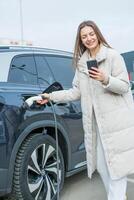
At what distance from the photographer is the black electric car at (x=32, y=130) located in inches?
159

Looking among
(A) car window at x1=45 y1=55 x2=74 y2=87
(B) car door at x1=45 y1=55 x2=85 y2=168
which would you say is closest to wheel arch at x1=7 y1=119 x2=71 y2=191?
(B) car door at x1=45 y1=55 x2=85 y2=168

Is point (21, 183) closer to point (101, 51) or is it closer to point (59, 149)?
point (59, 149)

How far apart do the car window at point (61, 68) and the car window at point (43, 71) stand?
10 centimetres

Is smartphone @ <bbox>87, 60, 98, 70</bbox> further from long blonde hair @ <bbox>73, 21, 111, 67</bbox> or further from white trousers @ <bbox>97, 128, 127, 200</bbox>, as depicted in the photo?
white trousers @ <bbox>97, 128, 127, 200</bbox>

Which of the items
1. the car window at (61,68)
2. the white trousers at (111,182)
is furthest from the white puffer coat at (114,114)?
the car window at (61,68)

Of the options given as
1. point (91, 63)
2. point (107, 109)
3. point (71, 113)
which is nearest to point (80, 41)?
point (91, 63)

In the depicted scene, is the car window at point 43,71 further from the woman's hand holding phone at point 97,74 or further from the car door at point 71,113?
the woman's hand holding phone at point 97,74

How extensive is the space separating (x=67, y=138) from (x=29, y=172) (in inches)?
27.0

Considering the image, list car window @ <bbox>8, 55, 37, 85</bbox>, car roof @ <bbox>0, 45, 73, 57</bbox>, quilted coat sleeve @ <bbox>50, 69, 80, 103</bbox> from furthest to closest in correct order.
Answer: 1. car roof @ <bbox>0, 45, 73, 57</bbox>
2. car window @ <bbox>8, 55, 37, 85</bbox>
3. quilted coat sleeve @ <bbox>50, 69, 80, 103</bbox>

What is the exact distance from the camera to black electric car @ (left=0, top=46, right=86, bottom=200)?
403 cm

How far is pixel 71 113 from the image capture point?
496 centimetres

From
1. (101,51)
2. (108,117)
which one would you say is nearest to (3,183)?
(108,117)

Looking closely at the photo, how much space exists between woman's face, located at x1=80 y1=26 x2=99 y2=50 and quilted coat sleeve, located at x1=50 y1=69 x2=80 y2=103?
38cm

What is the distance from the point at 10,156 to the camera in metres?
4.01
